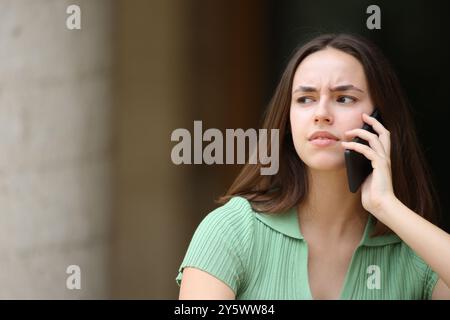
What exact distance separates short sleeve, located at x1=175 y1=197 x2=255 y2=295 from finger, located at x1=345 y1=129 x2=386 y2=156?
0.32 metres

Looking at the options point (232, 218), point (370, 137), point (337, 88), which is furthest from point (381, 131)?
point (232, 218)

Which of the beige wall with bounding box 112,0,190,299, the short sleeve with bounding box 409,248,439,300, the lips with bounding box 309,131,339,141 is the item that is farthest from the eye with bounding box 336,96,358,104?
the beige wall with bounding box 112,0,190,299

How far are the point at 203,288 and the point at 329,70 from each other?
62 cm

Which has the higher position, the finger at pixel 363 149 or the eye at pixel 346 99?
the eye at pixel 346 99

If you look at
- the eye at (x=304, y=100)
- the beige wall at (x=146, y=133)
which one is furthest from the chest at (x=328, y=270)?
the beige wall at (x=146, y=133)

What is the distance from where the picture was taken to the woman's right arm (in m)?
1.96

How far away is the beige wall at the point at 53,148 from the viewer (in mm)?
2891

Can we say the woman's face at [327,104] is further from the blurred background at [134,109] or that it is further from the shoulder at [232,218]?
the blurred background at [134,109]

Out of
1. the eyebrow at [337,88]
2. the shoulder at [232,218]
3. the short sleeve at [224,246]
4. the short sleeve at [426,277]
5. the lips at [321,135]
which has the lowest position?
the short sleeve at [426,277]

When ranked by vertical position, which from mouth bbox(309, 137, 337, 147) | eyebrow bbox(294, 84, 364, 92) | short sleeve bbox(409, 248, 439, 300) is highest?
eyebrow bbox(294, 84, 364, 92)

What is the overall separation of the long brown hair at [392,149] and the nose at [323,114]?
14cm

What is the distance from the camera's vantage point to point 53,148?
2.98 meters

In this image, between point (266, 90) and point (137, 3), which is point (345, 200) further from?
point (137, 3)

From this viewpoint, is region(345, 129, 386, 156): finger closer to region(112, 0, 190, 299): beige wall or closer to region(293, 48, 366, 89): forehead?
region(293, 48, 366, 89): forehead
